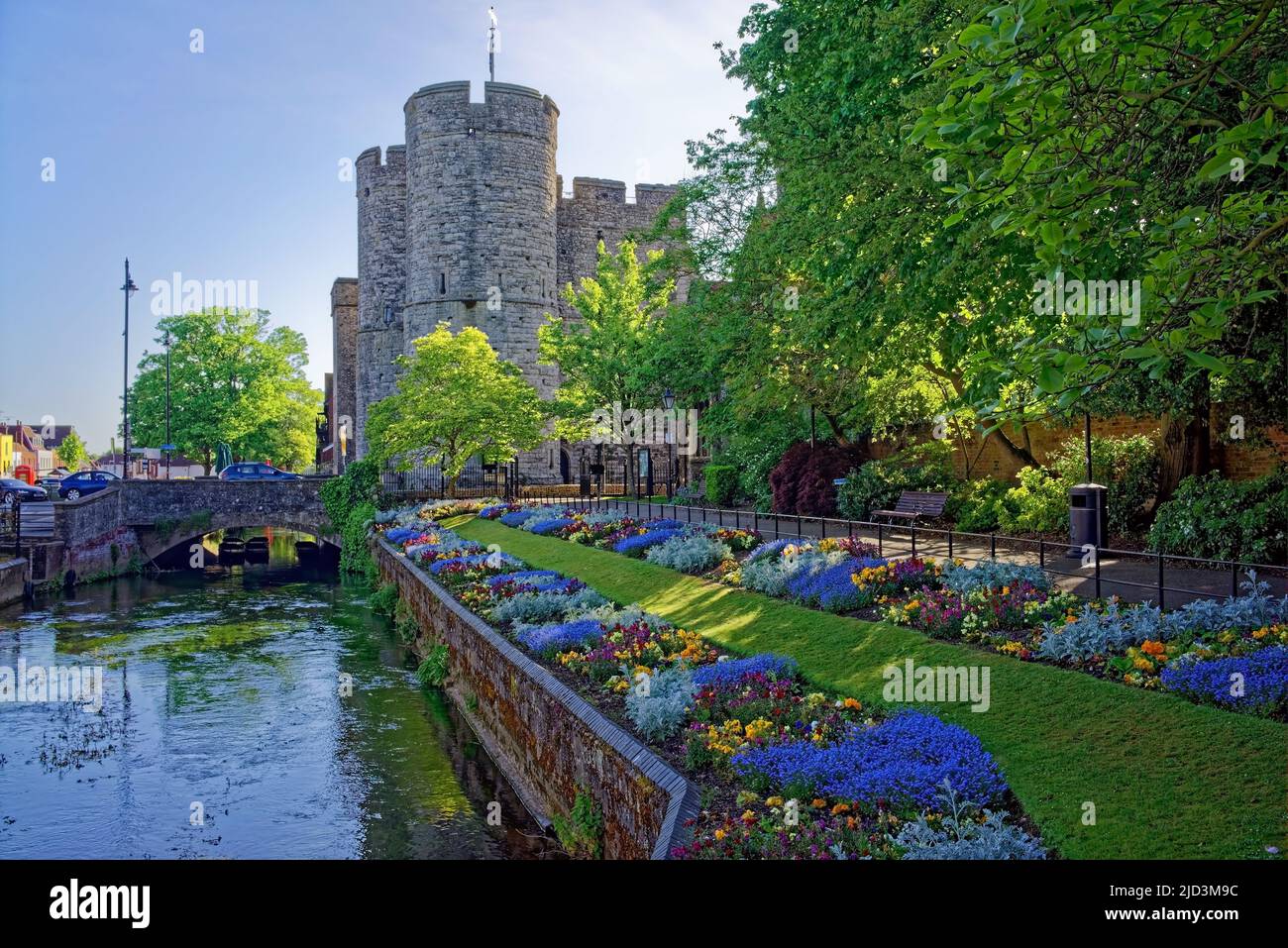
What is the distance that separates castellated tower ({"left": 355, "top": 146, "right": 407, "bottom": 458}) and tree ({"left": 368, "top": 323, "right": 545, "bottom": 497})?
13.7 meters

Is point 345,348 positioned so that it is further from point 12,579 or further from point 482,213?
point 12,579

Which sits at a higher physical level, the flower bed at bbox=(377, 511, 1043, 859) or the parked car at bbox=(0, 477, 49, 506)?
the parked car at bbox=(0, 477, 49, 506)

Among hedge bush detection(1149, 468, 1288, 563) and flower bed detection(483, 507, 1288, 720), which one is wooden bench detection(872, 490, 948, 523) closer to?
flower bed detection(483, 507, 1288, 720)

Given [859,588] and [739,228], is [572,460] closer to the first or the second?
[739,228]

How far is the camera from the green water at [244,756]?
11.2 metres

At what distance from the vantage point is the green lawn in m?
6.11

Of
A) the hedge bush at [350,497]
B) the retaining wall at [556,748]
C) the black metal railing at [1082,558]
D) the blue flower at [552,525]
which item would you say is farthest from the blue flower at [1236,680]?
the hedge bush at [350,497]

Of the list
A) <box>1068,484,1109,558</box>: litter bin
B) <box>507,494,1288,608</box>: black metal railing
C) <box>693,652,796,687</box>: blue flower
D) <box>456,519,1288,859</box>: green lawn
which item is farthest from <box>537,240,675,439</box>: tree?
<box>456,519,1288,859</box>: green lawn

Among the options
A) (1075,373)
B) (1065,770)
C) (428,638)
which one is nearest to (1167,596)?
(1065,770)

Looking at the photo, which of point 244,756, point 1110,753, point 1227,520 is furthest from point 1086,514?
point 244,756

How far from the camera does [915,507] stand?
805 inches

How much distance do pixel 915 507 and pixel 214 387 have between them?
54.5m

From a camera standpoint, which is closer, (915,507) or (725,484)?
(915,507)
